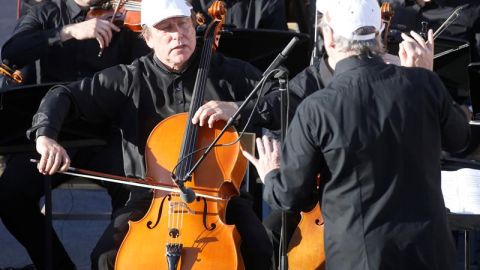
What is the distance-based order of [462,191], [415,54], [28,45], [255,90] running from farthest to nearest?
[28,45] → [462,191] → [415,54] → [255,90]

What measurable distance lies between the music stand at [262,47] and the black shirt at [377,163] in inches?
65.0

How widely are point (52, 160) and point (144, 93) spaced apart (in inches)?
27.8

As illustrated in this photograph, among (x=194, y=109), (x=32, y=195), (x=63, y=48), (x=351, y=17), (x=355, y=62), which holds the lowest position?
(x=32, y=195)

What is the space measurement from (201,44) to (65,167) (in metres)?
0.97

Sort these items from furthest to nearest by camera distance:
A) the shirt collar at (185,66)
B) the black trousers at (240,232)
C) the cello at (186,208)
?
the shirt collar at (185,66)
the black trousers at (240,232)
the cello at (186,208)

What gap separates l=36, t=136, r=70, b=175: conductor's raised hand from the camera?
414cm

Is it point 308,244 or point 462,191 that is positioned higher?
point 462,191

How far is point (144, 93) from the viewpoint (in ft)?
15.4

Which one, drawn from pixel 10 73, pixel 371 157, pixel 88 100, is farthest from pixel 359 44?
pixel 10 73

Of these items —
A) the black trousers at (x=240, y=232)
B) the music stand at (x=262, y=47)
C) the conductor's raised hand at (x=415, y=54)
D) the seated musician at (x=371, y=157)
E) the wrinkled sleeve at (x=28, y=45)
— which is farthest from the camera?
the wrinkled sleeve at (x=28, y=45)

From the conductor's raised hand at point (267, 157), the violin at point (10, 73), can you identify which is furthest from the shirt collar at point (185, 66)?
the conductor's raised hand at point (267, 157)

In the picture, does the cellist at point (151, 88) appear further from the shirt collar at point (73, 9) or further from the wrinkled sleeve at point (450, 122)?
the wrinkled sleeve at point (450, 122)

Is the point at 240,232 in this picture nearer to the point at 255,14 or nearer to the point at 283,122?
the point at 283,122

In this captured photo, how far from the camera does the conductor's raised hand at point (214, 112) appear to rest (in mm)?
4176
